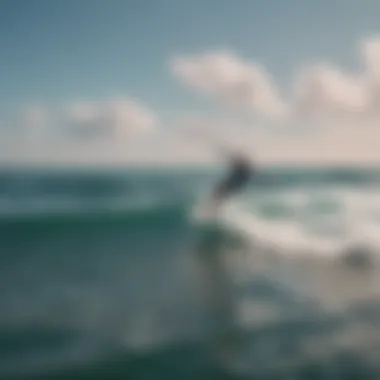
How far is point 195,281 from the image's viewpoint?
3773 millimetres

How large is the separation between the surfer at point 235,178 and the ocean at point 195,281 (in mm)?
96

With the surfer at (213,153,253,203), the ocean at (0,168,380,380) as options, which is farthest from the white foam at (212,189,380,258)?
the surfer at (213,153,253,203)

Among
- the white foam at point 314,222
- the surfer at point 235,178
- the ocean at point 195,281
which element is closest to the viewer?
the ocean at point 195,281

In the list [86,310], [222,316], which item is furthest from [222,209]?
[86,310]

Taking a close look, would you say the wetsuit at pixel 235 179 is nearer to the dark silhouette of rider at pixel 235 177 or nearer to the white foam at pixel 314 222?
the dark silhouette of rider at pixel 235 177

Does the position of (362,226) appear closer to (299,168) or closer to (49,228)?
(299,168)

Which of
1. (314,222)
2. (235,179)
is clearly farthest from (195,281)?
(314,222)

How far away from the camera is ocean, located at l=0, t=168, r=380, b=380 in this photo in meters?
2.85

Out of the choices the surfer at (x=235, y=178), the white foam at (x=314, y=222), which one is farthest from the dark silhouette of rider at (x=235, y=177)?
the white foam at (x=314, y=222)

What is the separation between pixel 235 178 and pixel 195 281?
0.82 metres

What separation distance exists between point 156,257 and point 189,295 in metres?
0.58

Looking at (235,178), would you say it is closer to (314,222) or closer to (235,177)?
(235,177)

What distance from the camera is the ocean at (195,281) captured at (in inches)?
112

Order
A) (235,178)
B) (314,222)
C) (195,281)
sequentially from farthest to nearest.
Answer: (314,222), (235,178), (195,281)
